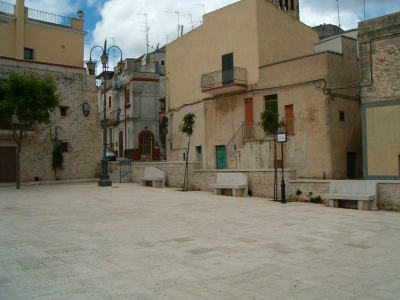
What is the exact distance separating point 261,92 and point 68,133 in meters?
14.0

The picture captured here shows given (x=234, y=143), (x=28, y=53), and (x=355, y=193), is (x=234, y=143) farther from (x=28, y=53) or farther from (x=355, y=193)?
(x=28, y=53)

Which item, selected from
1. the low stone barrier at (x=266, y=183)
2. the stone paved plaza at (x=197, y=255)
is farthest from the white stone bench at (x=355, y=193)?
the stone paved plaza at (x=197, y=255)

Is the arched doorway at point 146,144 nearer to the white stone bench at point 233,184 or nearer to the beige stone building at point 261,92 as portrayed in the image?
the beige stone building at point 261,92

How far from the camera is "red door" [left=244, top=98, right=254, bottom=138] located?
75.0 feet

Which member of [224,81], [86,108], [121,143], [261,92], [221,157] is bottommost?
[221,157]

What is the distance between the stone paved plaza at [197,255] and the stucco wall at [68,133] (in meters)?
→ 14.8

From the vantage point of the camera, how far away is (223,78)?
2427 centimetres

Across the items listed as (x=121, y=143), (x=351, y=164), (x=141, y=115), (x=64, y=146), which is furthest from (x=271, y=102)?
(x=121, y=143)

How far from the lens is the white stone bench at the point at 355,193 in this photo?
1191 cm

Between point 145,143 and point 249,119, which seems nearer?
point 249,119

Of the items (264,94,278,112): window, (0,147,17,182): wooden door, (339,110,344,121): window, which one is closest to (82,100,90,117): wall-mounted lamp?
(0,147,17,182): wooden door

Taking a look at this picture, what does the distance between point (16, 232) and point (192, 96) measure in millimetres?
20865

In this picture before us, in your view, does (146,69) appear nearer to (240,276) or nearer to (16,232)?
(16,232)

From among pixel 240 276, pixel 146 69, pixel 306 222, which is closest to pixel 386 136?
pixel 306 222
